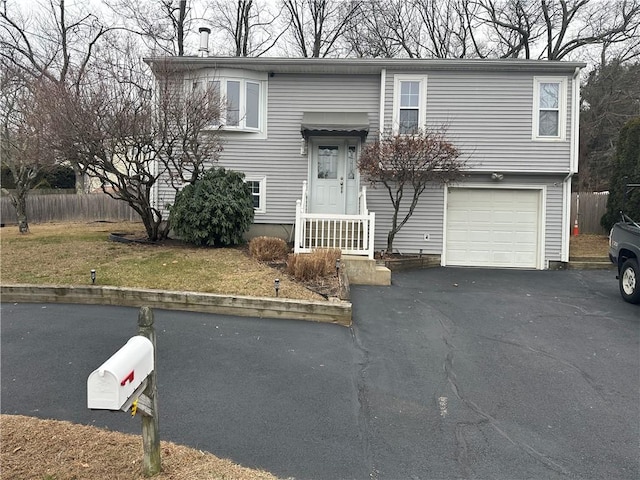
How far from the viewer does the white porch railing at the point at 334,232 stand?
9430mm

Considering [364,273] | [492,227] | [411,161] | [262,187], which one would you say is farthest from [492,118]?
[262,187]

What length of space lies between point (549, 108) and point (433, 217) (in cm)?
413

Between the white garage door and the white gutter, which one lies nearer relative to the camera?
the white gutter

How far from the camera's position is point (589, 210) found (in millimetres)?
16766

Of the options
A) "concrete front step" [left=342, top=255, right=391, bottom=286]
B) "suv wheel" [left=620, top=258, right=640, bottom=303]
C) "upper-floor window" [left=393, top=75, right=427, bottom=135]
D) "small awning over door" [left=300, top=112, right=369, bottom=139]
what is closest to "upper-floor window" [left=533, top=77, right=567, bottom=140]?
"upper-floor window" [left=393, top=75, right=427, bottom=135]

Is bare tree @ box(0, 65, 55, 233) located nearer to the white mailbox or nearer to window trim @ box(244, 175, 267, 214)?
window trim @ box(244, 175, 267, 214)

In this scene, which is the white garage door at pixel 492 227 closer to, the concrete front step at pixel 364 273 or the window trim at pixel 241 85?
the concrete front step at pixel 364 273

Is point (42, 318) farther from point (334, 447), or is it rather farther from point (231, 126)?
point (231, 126)

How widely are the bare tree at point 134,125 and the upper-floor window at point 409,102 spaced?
4.66m

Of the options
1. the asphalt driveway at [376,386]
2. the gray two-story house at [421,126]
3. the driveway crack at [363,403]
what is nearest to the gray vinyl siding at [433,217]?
the gray two-story house at [421,126]

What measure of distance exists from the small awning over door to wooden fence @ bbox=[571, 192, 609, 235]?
33.2 ft

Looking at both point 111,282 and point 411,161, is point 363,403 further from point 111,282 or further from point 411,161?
point 411,161

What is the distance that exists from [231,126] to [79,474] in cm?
1037

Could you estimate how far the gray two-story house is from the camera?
1150cm
